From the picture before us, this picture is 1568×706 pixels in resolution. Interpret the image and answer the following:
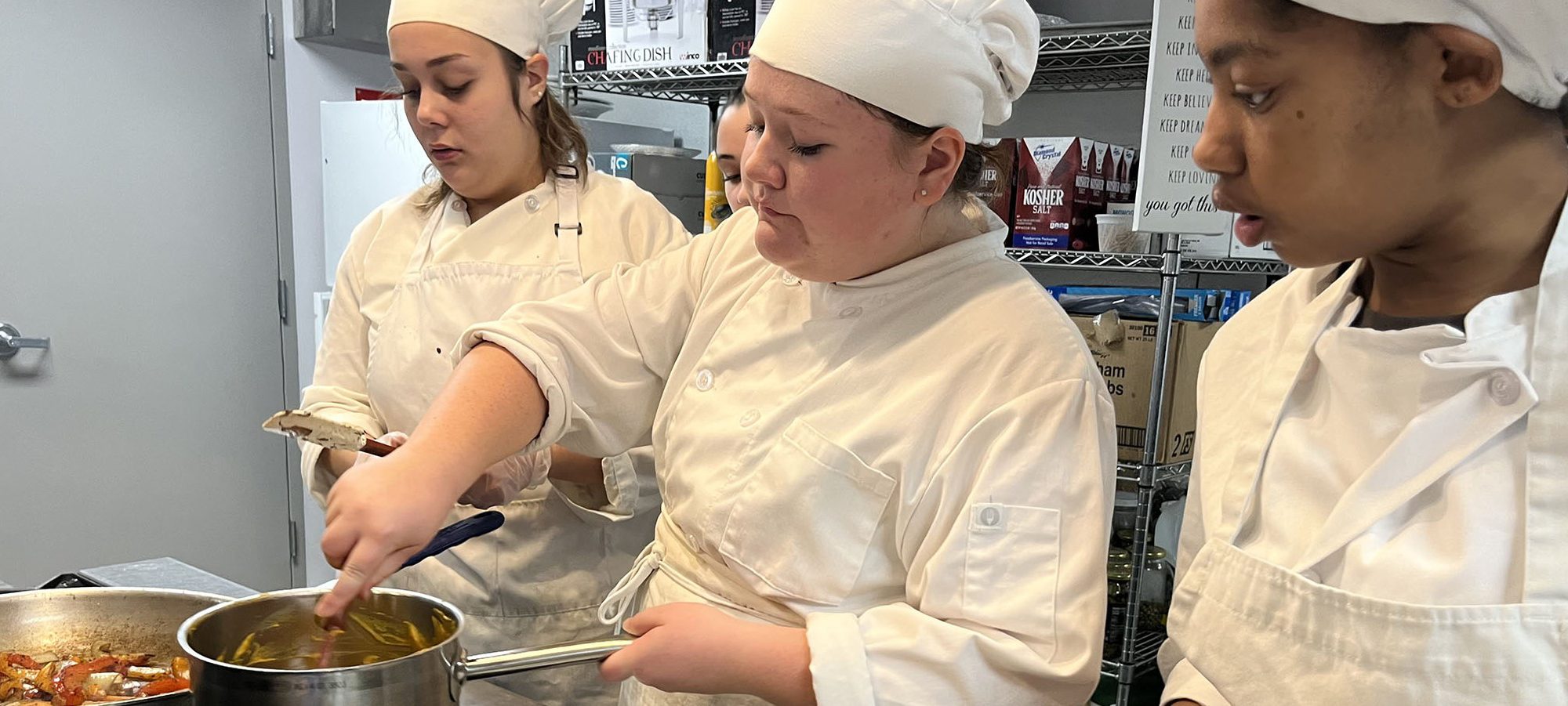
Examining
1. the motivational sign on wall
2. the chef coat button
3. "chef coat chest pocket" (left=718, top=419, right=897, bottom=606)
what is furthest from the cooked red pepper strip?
the motivational sign on wall

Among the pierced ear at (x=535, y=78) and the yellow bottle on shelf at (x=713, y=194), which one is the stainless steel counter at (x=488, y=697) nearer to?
→ the pierced ear at (x=535, y=78)

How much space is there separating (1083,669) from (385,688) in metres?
0.51

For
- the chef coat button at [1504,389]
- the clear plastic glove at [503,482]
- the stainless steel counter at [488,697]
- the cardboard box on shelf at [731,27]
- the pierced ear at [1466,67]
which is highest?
the cardboard box on shelf at [731,27]

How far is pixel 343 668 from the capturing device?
73cm

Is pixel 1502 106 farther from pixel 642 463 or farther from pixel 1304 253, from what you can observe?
pixel 642 463

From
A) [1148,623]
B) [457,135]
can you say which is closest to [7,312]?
[457,135]

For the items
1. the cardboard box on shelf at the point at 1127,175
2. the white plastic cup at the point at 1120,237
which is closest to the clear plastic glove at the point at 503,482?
the white plastic cup at the point at 1120,237

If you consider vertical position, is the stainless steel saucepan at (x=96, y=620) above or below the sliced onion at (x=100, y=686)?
above

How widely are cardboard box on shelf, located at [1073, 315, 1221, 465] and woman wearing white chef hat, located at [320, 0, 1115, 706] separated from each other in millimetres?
1098

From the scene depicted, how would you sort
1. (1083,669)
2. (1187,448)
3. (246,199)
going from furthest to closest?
(246,199), (1187,448), (1083,669)

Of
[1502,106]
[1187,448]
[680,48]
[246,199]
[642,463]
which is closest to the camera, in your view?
[1502,106]

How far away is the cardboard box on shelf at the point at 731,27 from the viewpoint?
2430 mm

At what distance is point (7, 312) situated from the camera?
3.00 meters

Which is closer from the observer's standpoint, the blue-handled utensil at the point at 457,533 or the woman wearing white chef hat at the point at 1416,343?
the woman wearing white chef hat at the point at 1416,343
